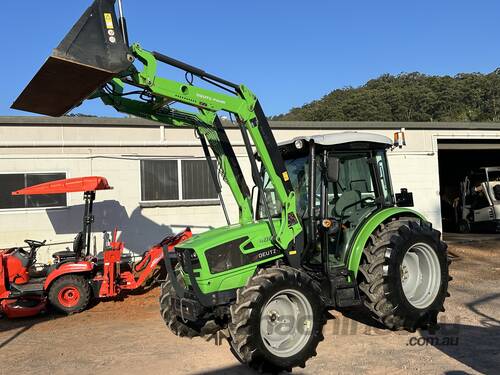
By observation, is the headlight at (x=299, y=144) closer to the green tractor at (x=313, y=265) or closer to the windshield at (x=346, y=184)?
the green tractor at (x=313, y=265)

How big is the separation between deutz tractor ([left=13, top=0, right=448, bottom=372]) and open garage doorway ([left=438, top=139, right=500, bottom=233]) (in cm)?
1080

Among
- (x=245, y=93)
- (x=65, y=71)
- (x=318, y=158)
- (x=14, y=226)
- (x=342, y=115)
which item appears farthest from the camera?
(x=342, y=115)

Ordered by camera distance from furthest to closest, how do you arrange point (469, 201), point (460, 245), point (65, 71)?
point (469, 201) → point (460, 245) → point (65, 71)

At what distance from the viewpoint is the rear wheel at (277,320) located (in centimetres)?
441

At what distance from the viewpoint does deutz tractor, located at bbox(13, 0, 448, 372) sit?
4277mm

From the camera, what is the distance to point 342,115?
201 feet

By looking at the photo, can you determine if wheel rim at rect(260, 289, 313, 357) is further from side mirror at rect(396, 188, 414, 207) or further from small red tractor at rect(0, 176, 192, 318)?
small red tractor at rect(0, 176, 192, 318)

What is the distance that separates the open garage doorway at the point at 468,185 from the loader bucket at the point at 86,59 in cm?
1352

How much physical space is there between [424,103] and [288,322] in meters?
63.8

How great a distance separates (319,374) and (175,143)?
25.5 ft

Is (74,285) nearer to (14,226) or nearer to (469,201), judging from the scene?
(14,226)

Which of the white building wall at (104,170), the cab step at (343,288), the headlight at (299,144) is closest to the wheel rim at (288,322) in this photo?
the cab step at (343,288)

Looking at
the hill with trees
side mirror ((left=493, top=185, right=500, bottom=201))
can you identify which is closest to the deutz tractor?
side mirror ((left=493, top=185, right=500, bottom=201))

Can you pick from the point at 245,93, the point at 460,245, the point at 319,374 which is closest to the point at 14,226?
the point at 245,93
